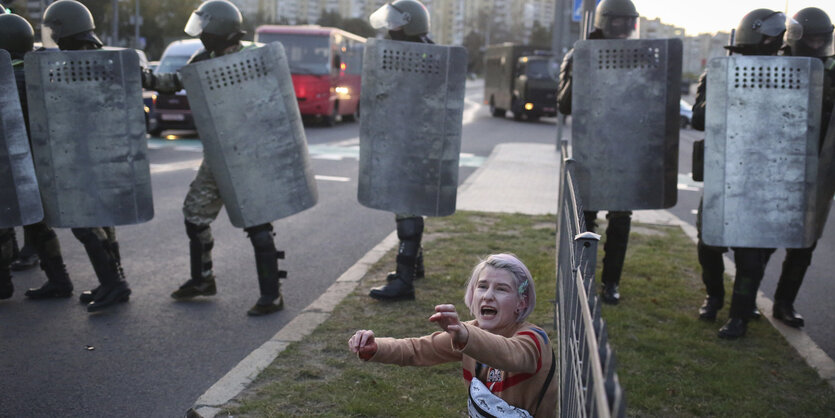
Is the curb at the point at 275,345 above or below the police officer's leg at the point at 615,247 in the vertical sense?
below

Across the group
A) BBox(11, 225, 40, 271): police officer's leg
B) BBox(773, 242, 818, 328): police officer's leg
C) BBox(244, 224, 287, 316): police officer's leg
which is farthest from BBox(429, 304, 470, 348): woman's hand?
BBox(11, 225, 40, 271): police officer's leg

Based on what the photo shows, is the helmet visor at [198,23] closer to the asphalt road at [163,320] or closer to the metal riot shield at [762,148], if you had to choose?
the asphalt road at [163,320]

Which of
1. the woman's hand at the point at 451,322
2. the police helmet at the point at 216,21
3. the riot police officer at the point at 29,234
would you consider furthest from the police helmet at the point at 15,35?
the woman's hand at the point at 451,322

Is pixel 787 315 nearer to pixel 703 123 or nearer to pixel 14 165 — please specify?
pixel 703 123

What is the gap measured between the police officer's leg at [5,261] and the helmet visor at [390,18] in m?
2.54

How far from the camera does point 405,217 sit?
544 centimetres

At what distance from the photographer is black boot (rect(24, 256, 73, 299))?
541 cm

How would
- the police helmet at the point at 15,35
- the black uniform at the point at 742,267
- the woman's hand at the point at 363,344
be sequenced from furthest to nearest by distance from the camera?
the police helmet at the point at 15,35, the black uniform at the point at 742,267, the woman's hand at the point at 363,344

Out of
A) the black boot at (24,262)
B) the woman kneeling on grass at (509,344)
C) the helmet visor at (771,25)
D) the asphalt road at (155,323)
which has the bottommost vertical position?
the asphalt road at (155,323)

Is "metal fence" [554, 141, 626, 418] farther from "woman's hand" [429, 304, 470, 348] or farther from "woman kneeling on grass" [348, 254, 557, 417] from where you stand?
"woman's hand" [429, 304, 470, 348]

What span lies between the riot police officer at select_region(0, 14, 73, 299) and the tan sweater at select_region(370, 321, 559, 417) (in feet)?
10.6

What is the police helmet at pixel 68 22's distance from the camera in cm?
486

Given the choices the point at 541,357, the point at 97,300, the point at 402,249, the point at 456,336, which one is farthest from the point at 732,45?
the point at 97,300

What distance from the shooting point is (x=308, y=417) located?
11.4 ft
